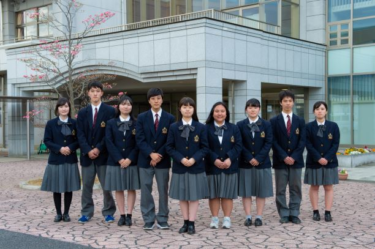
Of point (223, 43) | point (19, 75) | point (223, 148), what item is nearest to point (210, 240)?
point (223, 148)

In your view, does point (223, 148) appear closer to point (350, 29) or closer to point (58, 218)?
point (58, 218)

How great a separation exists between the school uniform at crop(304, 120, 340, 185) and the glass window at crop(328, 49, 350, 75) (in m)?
14.7

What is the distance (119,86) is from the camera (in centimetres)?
2220

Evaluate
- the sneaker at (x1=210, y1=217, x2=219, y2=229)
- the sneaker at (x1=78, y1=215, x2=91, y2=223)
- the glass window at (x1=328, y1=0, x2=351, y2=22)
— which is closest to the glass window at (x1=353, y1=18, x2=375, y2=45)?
the glass window at (x1=328, y1=0, x2=351, y2=22)

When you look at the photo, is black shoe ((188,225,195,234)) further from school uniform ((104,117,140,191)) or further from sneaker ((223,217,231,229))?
school uniform ((104,117,140,191))

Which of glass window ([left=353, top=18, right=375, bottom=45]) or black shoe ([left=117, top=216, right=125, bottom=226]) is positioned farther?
glass window ([left=353, top=18, right=375, bottom=45])

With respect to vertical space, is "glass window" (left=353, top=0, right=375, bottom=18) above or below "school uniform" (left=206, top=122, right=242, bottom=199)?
above

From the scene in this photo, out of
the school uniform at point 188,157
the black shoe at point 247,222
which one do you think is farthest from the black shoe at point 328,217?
the school uniform at point 188,157

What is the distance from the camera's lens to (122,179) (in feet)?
22.1

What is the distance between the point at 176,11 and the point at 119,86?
4.58 m

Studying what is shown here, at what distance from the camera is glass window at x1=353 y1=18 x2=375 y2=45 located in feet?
66.1

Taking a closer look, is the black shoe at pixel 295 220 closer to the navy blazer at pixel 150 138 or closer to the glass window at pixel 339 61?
the navy blazer at pixel 150 138

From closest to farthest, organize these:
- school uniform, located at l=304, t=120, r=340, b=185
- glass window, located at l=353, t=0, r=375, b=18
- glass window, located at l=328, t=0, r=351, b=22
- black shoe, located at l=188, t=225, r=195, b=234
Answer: black shoe, located at l=188, t=225, r=195, b=234
school uniform, located at l=304, t=120, r=340, b=185
glass window, located at l=353, t=0, r=375, b=18
glass window, located at l=328, t=0, r=351, b=22

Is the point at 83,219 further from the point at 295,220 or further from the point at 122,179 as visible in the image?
the point at 295,220
